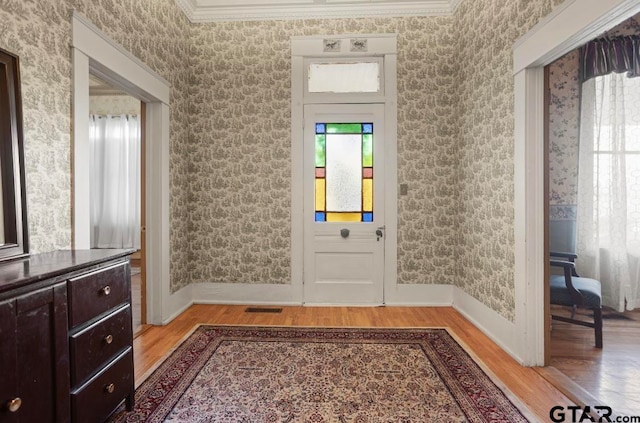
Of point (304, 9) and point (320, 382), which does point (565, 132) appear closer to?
point (304, 9)

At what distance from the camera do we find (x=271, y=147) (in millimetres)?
4020

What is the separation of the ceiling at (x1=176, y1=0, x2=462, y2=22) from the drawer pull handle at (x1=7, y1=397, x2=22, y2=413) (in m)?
3.95

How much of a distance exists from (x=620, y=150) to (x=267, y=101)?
3.88 metres

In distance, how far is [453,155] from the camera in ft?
12.9

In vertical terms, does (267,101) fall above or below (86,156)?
above

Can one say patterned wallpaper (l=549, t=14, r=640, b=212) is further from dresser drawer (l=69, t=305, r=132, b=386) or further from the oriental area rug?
dresser drawer (l=69, t=305, r=132, b=386)

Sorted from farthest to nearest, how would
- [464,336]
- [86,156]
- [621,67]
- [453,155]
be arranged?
[453,155] → [621,67] → [464,336] → [86,156]

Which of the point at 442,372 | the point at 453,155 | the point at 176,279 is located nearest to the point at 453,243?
the point at 453,155

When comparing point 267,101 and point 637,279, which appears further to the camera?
point 267,101

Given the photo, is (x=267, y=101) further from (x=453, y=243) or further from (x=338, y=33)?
(x=453, y=243)

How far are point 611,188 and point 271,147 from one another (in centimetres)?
374

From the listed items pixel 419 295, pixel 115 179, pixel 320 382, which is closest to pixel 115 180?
Answer: pixel 115 179

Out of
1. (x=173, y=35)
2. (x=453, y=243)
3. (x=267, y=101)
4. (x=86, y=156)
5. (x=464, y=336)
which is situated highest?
(x=173, y=35)

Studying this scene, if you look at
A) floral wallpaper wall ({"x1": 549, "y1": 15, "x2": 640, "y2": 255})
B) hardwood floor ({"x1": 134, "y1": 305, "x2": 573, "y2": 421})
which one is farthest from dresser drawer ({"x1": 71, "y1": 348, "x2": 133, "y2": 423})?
floral wallpaper wall ({"x1": 549, "y1": 15, "x2": 640, "y2": 255})
